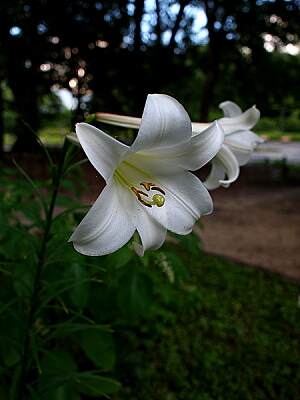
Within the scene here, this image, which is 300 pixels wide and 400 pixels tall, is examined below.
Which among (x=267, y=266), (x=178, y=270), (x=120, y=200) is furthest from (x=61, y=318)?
(x=267, y=266)

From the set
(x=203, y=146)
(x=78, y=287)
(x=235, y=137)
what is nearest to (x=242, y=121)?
(x=235, y=137)

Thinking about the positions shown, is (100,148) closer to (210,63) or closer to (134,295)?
(134,295)

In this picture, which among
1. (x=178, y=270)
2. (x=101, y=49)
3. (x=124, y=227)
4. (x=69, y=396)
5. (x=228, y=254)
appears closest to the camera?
(x=124, y=227)

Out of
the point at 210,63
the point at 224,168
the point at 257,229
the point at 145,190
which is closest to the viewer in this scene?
the point at 145,190

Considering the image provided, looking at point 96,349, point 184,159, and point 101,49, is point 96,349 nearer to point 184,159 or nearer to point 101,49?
point 184,159

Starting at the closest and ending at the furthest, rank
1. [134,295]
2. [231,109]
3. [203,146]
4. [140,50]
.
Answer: [203,146] < [231,109] < [134,295] < [140,50]

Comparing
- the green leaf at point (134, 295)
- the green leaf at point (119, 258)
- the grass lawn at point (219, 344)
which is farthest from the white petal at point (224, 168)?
the grass lawn at point (219, 344)

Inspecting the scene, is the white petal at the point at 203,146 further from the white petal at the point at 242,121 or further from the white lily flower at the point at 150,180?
the white petal at the point at 242,121
